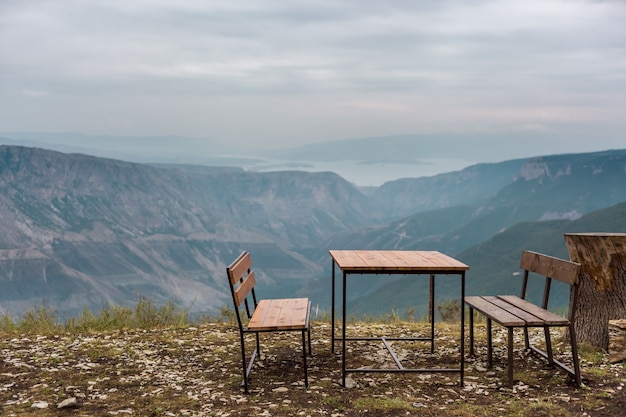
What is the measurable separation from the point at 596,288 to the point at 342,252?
10.5 feet

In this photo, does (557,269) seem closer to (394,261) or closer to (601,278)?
(601,278)

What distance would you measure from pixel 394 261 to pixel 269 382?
1.92m

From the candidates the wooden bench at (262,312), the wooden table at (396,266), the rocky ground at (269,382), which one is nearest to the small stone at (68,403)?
the rocky ground at (269,382)

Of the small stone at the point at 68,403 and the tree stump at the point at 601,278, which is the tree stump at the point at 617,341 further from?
the small stone at the point at 68,403

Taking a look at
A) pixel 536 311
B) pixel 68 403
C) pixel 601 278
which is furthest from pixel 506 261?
pixel 68 403

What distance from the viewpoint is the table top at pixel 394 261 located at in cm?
595

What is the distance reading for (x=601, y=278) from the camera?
7.29 metres

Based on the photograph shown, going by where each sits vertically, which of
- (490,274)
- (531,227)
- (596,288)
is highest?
(596,288)

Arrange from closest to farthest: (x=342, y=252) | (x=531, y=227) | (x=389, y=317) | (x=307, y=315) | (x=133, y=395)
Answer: (x=133, y=395), (x=307, y=315), (x=342, y=252), (x=389, y=317), (x=531, y=227)

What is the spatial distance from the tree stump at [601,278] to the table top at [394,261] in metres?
1.91

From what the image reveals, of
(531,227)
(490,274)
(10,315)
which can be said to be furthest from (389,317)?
(531,227)

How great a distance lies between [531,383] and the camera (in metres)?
6.30

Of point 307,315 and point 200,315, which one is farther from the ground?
point 307,315

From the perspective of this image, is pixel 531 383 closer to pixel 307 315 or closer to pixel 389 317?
pixel 307 315
